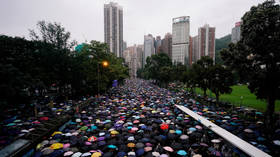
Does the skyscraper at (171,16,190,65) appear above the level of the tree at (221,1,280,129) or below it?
above

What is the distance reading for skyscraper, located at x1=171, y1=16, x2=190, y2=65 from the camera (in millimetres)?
95250

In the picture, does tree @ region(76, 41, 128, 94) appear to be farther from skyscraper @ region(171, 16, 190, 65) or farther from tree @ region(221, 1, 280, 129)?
skyscraper @ region(171, 16, 190, 65)

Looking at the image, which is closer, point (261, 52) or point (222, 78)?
point (261, 52)

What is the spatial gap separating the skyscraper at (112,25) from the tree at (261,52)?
A: 86.5 m

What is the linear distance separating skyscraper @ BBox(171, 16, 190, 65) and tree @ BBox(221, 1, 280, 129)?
9303 cm

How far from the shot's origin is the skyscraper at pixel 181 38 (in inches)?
3750

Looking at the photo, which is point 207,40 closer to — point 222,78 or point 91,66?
point 222,78

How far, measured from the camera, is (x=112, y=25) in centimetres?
8938

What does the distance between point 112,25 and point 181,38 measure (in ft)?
185

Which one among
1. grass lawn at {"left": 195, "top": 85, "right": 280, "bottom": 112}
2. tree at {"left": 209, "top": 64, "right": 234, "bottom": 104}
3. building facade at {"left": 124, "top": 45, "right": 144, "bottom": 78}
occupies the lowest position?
grass lawn at {"left": 195, "top": 85, "right": 280, "bottom": 112}

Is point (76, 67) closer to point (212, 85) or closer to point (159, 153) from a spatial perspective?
point (159, 153)

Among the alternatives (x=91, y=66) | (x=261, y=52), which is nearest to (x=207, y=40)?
(x=91, y=66)

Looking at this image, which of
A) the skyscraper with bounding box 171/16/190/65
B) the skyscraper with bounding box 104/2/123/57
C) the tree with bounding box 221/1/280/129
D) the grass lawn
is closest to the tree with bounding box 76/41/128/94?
the tree with bounding box 221/1/280/129

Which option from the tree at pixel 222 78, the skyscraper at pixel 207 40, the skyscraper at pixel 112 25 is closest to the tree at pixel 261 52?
the tree at pixel 222 78
